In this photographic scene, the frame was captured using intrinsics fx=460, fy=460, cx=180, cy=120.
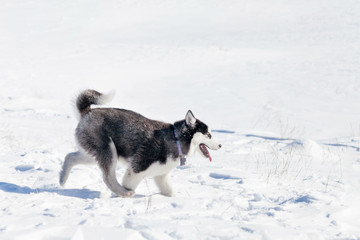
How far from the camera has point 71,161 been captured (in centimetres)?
493

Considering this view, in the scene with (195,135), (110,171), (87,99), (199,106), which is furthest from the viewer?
(199,106)

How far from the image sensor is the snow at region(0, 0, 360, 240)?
12.5ft

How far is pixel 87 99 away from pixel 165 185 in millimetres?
1259

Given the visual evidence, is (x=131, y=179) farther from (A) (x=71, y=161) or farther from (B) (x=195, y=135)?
(B) (x=195, y=135)

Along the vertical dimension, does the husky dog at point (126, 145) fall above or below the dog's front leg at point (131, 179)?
above

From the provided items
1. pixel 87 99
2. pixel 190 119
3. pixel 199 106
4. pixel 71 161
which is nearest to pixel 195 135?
pixel 190 119

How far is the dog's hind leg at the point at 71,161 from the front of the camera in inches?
192

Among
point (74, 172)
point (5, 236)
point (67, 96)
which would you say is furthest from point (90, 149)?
point (67, 96)

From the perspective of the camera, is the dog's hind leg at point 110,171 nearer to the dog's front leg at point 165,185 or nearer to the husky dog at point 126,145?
the husky dog at point 126,145

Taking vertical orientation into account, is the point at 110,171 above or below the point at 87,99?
below

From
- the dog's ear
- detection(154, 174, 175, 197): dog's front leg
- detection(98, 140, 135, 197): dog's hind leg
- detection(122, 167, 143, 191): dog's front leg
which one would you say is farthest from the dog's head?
detection(98, 140, 135, 197): dog's hind leg

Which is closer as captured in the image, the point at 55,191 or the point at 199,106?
the point at 55,191

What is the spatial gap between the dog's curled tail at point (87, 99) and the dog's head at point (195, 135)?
0.90 metres

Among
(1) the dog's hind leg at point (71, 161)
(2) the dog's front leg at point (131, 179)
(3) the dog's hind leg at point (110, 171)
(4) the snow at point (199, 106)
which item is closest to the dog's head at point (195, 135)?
(4) the snow at point (199, 106)
